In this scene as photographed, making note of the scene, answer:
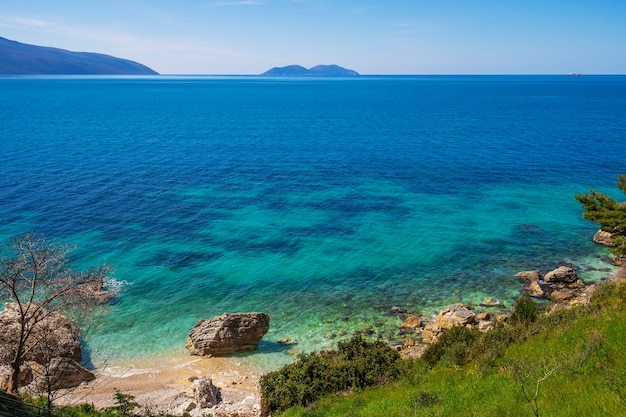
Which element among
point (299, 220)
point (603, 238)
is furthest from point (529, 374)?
point (299, 220)

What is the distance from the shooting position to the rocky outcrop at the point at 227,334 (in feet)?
112

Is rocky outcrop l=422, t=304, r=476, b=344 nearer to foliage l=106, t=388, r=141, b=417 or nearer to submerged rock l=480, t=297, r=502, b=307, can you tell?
submerged rock l=480, t=297, r=502, b=307

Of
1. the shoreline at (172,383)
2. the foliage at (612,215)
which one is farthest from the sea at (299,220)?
the foliage at (612,215)

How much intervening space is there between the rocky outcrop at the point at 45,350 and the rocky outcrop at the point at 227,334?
24.6 ft

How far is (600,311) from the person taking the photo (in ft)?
82.7

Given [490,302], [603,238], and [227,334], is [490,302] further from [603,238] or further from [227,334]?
[227,334]

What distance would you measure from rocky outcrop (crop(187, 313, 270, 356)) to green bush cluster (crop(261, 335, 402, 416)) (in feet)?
27.6

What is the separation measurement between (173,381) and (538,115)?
16084 cm

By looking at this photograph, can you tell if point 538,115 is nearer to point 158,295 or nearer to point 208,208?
point 208,208

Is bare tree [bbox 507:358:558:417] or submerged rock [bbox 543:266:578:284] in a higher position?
bare tree [bbox 507:358:558:417]

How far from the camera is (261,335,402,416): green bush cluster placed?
2427 cm

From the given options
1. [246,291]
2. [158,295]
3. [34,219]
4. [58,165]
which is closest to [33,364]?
[158,295]

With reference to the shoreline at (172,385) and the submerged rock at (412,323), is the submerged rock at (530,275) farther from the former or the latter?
the shoreline at (172,385)

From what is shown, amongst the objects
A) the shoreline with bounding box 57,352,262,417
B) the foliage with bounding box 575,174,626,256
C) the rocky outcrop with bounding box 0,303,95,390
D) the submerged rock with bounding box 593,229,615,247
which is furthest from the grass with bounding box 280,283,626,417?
the submerged rock with bounding box 593,229,615,247
